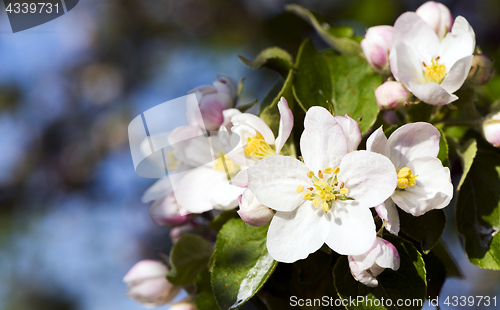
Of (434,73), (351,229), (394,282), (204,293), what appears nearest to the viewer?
(351,229)

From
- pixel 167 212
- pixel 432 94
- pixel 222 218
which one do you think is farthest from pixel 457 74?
pixel 167 212

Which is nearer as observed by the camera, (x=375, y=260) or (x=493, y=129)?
(x=375, y=260)

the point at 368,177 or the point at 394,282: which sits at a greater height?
the point at 368,177

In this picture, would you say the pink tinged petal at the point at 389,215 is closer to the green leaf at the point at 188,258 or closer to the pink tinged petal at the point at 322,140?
the pink tinged petal at the point at 322,140

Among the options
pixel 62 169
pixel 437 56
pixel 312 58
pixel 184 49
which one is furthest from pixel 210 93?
pixel 62 169

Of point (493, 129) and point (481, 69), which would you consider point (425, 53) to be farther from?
point (493, 129)

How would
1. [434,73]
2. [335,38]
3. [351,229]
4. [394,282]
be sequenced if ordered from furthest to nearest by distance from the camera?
[335,38], [434,73], [394,282], [351,229]

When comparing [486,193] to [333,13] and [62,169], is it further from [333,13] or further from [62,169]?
[62,169]
